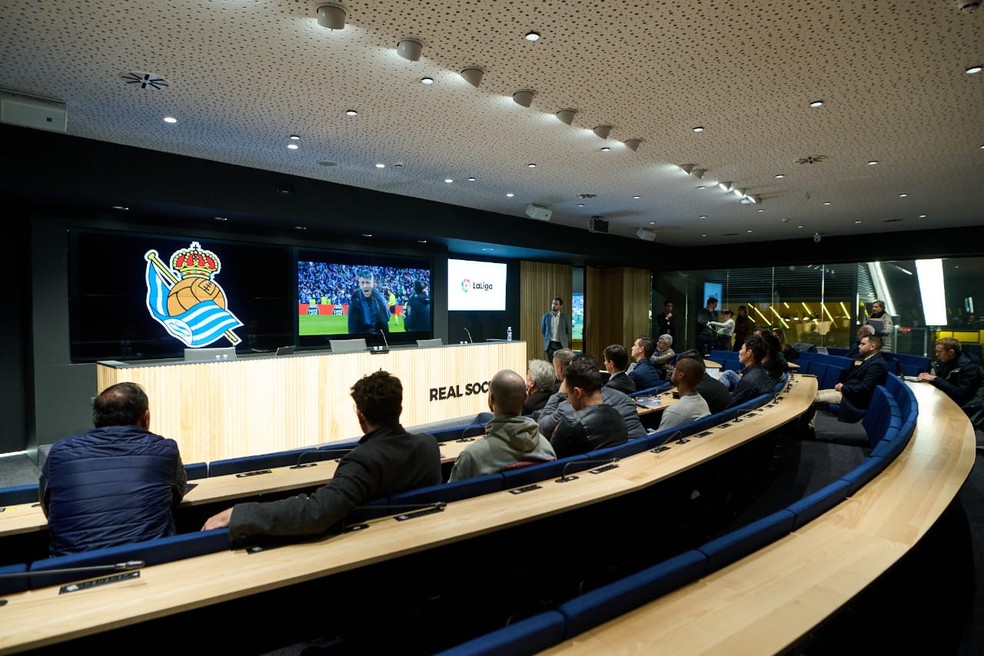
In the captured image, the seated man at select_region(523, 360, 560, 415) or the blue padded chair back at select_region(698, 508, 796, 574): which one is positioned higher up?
the seated man at select_region(523, 360, 560, 415)

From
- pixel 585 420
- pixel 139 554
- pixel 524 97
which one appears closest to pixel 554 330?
pixel 524 97

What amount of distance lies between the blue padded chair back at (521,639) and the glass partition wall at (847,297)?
1094cm

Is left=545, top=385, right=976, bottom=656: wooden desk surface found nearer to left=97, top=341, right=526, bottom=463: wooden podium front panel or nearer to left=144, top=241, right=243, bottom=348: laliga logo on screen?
left=97, top=341, right=526, bottom=463: wooden podium front panel

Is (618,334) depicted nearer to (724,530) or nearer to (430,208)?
(430,208)

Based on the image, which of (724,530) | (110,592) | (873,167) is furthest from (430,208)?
(110,592)

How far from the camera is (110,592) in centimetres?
138

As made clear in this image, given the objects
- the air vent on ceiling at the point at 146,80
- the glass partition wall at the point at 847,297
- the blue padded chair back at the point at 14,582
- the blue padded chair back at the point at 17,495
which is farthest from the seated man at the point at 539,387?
the glass partition wall at the point at 847,297

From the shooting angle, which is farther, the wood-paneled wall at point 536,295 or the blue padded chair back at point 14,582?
the wood-paneled wall at point 536,295

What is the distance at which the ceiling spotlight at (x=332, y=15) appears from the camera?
2.71 meters

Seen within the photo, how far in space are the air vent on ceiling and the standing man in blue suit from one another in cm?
730

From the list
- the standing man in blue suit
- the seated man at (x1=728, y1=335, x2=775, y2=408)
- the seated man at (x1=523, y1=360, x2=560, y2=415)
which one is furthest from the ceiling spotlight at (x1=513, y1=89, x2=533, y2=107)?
the standing man in blue suit

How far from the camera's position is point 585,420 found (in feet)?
9.23

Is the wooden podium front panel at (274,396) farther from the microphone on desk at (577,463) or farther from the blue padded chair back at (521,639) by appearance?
the blue padded chair back at (521,639)

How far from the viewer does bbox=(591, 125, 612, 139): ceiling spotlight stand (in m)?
4.48
